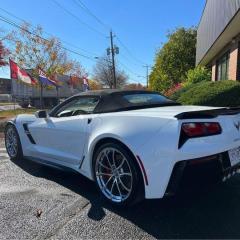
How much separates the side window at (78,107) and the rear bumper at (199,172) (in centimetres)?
166

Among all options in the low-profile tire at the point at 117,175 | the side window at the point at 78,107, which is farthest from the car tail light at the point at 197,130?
the side window at the point at 78,107

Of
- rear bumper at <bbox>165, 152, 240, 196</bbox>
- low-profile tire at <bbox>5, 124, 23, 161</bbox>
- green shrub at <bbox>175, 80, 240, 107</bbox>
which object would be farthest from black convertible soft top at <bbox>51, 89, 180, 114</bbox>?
green shrub at <bbox>175, 80, 240, 107</bbox>

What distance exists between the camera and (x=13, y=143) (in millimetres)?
6203

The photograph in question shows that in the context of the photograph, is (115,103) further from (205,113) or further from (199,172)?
(199,172)

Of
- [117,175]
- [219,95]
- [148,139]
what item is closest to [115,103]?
[117,175]

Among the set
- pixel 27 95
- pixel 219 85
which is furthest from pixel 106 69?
pixel 219 85

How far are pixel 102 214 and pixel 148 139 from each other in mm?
1021

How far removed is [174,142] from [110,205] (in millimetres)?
1243

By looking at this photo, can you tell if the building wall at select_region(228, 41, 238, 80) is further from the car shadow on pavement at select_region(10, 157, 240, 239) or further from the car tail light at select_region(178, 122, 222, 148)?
the car tail light at select_region(178, 122, 222, 148)

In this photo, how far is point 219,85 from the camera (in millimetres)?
10742

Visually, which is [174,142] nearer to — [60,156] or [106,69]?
[60,156]

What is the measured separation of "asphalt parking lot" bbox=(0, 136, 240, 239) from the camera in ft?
11.1

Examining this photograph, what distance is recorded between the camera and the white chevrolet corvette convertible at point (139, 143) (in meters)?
3.40

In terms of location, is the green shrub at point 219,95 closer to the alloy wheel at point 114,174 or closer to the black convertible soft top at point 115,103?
the black convertible soft top at point 115,103
